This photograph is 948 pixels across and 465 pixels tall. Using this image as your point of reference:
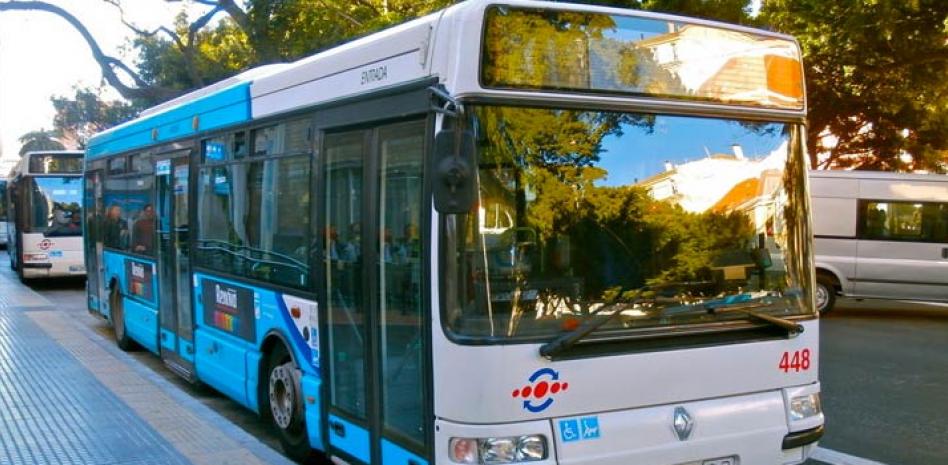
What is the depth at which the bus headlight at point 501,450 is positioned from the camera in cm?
411

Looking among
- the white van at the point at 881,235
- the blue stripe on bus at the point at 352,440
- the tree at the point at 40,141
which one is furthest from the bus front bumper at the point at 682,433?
the tree at the point at 40,141

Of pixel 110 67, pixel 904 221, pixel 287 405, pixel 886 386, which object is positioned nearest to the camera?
pixel 287 405

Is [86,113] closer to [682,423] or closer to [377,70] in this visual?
[377,70]

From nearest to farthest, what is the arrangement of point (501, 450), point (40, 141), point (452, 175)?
1. point (452, 175)
2. point (501, 450)
3. point (40, 141)

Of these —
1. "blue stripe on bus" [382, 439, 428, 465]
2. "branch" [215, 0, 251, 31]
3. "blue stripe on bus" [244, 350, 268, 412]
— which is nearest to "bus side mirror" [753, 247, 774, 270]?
"blue stripe on bus" [382, 439, 428, 465]

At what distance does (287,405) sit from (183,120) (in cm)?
352

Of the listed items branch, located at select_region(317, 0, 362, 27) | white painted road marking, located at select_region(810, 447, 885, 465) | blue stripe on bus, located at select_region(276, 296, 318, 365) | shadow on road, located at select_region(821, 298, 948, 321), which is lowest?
shadow on road, located at select_region(821, 298, 948, 321)

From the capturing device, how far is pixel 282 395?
6449 millimetres

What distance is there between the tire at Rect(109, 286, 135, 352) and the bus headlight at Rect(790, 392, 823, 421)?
8.52 meters

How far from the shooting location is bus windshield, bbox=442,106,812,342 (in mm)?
4172

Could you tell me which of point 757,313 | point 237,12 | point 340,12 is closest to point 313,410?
point 757,313

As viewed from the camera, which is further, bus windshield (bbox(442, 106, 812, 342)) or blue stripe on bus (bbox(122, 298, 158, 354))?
blue stripe on bus (bbox(122, 298, 158, 354))

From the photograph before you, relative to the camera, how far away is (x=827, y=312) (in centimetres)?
1517

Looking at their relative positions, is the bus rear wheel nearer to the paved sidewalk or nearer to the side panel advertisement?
the paved sidewalk
